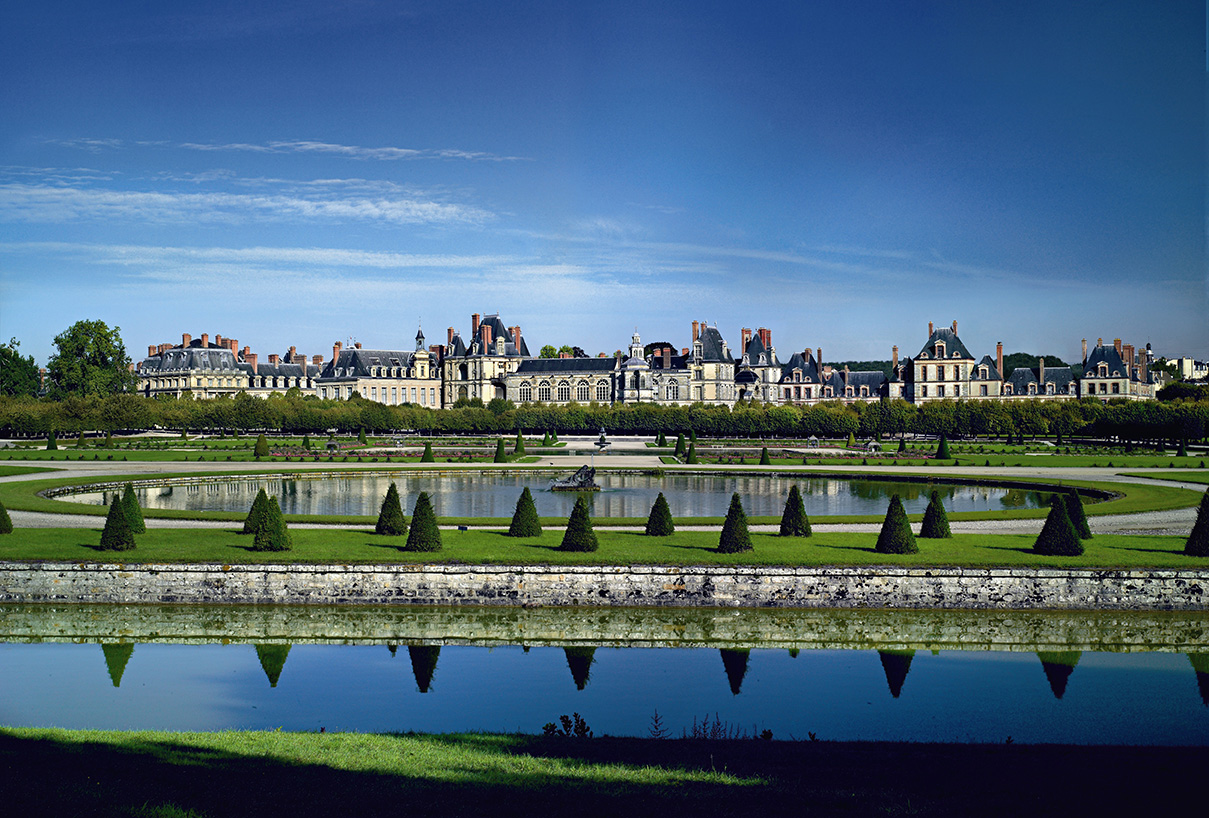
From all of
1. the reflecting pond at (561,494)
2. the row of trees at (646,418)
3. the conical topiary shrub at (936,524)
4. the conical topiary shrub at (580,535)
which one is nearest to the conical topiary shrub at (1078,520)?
the conical topiary shrub at (936,524)

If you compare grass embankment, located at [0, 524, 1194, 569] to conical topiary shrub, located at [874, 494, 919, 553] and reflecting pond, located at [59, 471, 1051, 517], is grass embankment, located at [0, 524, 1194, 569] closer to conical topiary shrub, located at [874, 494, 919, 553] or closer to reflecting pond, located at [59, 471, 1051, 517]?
conical topiary shrub, located at [874, 494, 919, 553]

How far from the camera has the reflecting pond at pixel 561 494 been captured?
24.2 m

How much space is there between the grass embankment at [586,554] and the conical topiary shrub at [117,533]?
159 mm

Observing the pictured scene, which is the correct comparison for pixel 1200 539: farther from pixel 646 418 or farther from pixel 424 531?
pixel 646 418

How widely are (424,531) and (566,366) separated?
250 ft

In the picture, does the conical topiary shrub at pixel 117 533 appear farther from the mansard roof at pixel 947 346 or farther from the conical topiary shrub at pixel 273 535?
the mansard roof at pixel 947 346

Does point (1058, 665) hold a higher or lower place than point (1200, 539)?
lower

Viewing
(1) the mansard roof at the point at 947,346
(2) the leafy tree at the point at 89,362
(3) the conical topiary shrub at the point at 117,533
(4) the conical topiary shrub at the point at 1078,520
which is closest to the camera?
(3) the conical topiary shrub at the point at 117,533

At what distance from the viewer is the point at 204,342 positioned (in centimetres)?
10094

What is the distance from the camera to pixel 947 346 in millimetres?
83750

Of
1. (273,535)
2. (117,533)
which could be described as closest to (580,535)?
(273,535)

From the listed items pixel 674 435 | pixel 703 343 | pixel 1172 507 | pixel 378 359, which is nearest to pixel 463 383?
pixel 378 359

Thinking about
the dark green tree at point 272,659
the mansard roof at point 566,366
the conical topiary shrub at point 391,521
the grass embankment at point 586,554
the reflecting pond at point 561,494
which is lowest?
the dark green tree at point 272,659

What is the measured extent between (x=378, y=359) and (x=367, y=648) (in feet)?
286
